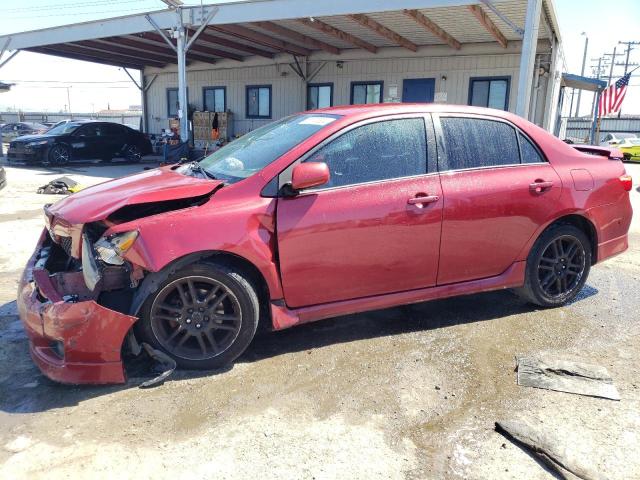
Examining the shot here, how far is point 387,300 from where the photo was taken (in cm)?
356

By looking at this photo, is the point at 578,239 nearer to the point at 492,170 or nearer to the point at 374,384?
the point at 492,170

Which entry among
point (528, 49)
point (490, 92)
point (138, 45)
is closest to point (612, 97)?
point (490, 92)

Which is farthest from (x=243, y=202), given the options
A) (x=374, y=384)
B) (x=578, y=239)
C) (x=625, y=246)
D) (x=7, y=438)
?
(x=625, y=246)

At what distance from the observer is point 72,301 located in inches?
114

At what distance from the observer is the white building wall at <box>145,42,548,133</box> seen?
14930 mm

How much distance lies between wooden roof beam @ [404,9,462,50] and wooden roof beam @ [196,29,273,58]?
6258mm

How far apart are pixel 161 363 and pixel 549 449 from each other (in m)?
2.18

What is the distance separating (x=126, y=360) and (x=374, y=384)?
5.25 feet

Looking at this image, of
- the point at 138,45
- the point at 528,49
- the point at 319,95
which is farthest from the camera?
the point at 319,95

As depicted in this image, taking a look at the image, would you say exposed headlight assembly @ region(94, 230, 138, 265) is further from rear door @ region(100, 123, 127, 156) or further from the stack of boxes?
the stack of boxes

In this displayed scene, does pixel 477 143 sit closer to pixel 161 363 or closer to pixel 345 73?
pixel 161 363

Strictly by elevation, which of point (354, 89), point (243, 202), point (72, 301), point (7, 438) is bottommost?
point (7, 438)

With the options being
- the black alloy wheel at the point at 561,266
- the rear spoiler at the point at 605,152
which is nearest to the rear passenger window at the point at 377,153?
the black alloy wheel at the point at 561,266

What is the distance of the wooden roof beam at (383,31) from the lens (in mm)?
12470
